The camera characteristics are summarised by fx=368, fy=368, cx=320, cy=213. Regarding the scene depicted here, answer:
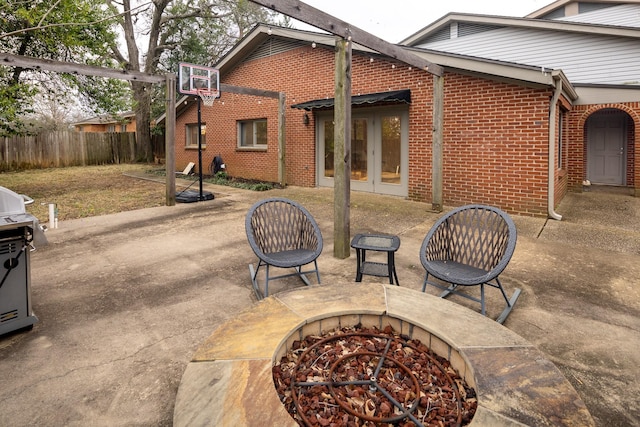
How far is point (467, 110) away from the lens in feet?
25.6

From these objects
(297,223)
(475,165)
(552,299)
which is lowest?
(552,299)

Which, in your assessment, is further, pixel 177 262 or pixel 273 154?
pixel 273 154

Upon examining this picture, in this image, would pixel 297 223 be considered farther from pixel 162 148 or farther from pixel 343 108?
pixel 162 148

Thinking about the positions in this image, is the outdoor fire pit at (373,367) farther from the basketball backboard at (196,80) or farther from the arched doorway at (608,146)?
the arched doorway at (608,146)

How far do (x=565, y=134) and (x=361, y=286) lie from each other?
9804 millimetres

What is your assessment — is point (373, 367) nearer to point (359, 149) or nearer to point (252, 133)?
point (359, 149)

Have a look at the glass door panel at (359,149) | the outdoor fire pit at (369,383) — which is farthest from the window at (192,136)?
the outdoor fire pit at (369,383)

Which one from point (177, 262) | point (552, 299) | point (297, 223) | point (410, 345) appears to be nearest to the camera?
point (410, 345)

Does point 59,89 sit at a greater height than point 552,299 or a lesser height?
greater

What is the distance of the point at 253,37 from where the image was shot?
11.3 metres

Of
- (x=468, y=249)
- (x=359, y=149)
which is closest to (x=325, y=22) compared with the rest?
(x=468, y=249)

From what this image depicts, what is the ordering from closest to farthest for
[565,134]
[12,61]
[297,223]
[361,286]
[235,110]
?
[361,286] < [297,223] < [12,61] < [565,134] < [235,110]

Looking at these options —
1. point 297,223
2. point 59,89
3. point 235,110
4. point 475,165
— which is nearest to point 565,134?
point 475,165

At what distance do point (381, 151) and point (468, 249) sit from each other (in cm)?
619
